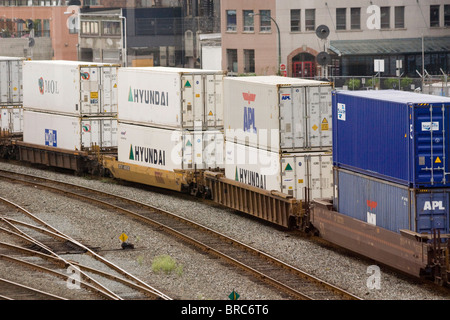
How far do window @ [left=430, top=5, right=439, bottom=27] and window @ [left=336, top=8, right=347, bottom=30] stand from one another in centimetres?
775

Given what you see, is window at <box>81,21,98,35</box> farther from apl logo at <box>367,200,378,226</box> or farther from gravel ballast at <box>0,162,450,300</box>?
apl logo at <box>367,200,378,226</box>

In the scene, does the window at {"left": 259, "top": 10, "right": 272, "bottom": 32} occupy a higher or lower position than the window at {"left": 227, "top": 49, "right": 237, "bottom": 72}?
higher

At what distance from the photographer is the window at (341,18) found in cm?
8294

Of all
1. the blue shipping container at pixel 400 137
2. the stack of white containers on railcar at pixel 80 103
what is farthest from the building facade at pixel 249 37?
the blue shipping container at pixel 400 137

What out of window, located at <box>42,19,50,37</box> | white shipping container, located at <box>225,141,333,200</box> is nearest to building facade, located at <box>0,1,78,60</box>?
window, located at <box>42,19,50,37</box>

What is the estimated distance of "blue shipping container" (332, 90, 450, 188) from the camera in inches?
801

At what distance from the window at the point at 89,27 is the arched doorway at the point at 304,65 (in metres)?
24.0

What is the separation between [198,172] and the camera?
1316 inches

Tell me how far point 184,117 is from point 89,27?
67.2 metres

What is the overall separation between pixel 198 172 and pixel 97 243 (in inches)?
309

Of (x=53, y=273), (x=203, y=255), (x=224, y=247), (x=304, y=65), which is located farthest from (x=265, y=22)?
(x=53, y=273)

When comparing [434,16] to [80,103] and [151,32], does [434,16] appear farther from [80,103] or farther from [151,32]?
[80,103]
